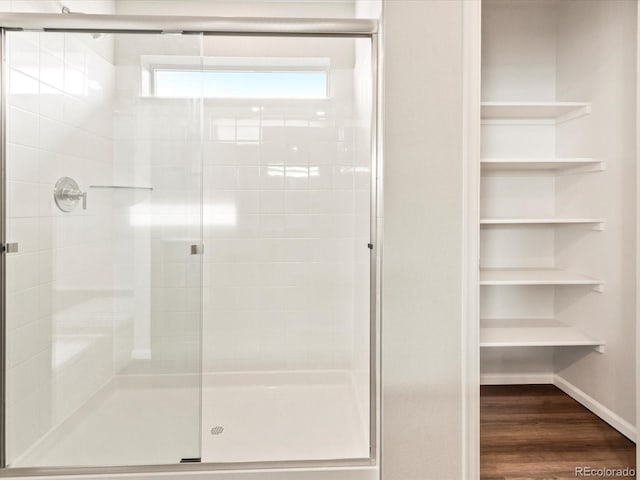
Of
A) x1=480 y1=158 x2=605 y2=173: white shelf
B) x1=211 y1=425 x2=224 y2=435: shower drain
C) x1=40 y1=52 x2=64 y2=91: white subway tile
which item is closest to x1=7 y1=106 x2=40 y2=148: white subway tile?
x1=40 y1=52 x2=64 y2=91: white subway tile

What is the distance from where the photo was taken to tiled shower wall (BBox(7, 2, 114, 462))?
181cm

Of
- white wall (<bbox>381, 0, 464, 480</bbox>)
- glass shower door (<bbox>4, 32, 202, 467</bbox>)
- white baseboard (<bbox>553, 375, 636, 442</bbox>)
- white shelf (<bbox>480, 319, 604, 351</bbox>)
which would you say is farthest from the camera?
white shelf (<bbox>480, 319, 604, 351</bbox>)

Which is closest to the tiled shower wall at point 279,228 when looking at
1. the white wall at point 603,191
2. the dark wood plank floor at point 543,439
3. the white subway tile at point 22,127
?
the dark wood plank floor at point 543,439

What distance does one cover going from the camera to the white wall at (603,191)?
221 cm

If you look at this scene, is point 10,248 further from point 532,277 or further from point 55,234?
point 532,277

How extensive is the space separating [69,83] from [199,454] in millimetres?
1642

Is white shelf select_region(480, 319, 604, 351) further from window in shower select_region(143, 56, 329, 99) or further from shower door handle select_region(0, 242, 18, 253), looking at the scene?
shower door handle select_region(0, 242, 18, 253)

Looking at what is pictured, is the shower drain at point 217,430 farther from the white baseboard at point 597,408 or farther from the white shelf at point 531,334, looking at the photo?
the white baseboard at point 597,408

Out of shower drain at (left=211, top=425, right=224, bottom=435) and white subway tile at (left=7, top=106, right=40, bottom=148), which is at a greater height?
white subway tile at (left=7, top=106, right=40, bottom=148)

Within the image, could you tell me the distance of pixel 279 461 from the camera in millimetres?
1816

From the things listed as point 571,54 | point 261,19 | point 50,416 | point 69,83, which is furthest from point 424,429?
point 571,54

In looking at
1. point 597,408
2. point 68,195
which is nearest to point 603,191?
point 597,408

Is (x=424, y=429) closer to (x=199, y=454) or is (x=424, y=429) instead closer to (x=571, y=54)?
(x=199, y=454)

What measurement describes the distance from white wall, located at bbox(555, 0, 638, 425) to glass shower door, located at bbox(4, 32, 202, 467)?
6.79 ft
